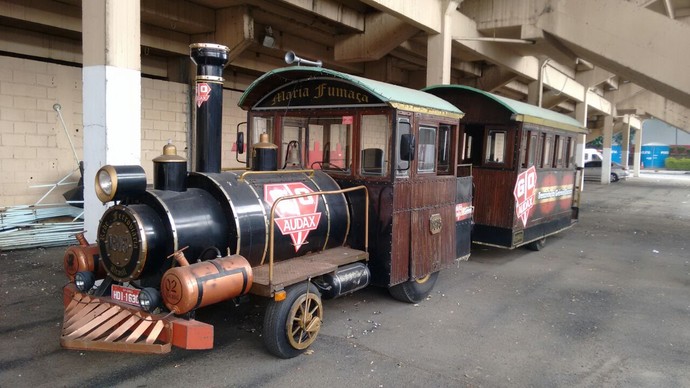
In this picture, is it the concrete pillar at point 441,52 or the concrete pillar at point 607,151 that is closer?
the concrete pillar at point 441,52

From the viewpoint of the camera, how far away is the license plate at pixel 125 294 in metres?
4.43

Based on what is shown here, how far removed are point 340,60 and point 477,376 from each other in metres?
11.3

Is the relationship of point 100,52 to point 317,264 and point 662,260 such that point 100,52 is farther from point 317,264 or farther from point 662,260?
point 662,260

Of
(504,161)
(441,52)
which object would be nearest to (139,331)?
(504,161)

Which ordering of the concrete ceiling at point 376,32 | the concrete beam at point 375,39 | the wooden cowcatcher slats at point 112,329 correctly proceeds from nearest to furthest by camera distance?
the wooden cowcatcher slats at point 112,329, the concrete ceiling at point 376,32, the concrete beam at point 375,39

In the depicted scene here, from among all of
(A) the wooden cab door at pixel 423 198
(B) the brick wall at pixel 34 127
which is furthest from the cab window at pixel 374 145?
(B) the brick wall at pixel 34 127

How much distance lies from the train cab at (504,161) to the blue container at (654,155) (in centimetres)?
5979

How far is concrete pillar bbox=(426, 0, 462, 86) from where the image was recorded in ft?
40.2

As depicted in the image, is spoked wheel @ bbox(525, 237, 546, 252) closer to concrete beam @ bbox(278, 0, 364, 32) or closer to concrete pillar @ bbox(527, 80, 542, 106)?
concrete beam @ bbox(278, 0, 364, 32)

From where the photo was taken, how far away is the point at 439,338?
5.68 meters

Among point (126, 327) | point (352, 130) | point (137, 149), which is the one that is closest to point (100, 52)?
point (137, 149)

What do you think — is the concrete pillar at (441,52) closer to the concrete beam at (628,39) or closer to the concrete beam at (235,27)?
the concrete beam at (628,39)

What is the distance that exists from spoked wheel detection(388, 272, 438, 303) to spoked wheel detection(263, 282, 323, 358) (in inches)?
72.7

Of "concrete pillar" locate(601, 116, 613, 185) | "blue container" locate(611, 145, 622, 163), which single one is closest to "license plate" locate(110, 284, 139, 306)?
"concrete pillar" locate(601, 116, 613, 185)
